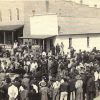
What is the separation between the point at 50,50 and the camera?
127 ft

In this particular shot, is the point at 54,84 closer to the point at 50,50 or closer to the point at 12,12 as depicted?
the point at 50,50

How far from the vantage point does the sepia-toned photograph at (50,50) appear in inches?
890

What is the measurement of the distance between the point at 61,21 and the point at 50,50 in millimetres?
7885

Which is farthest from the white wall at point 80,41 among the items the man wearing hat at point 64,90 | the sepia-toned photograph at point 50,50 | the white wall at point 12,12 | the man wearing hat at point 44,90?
the man wearing hat at point 44,90

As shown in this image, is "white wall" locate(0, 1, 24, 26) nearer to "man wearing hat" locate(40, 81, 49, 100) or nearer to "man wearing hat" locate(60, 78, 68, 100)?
"man wearing hat" locate(60, 78, 68, 100)

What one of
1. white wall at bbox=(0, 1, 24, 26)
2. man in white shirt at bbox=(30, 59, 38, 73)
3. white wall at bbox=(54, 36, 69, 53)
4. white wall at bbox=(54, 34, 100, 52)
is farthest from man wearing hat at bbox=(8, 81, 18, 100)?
white wall at bbox=(0, 1, 24, 26)

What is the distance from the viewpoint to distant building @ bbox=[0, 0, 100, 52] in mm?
43750

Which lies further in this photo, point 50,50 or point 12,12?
point 12,12

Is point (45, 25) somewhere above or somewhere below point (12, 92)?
above

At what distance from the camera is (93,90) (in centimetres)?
2408

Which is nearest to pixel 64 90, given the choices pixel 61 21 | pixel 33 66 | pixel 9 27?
pixel 33 66

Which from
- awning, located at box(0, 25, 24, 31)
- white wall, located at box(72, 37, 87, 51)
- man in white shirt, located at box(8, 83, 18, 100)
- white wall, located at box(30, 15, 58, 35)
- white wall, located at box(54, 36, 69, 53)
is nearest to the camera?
man in white shirt, located at box(8, 83, 18, 100)

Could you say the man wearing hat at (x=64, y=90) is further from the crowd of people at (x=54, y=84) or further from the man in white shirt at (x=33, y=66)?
the man in white shirt at (x=33, y=66)

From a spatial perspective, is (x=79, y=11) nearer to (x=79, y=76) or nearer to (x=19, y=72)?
(x=19, y=72)
